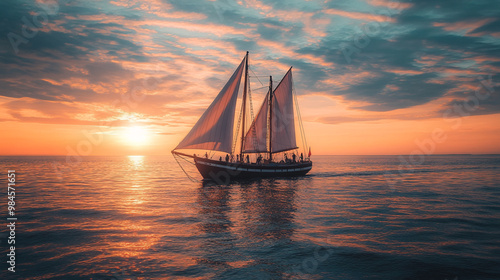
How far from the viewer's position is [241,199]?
3014 cm

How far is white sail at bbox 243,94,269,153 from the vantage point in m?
56.8

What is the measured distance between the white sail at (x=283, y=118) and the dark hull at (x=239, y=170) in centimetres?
487

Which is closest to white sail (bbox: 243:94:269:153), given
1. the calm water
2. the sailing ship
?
the sailing ship

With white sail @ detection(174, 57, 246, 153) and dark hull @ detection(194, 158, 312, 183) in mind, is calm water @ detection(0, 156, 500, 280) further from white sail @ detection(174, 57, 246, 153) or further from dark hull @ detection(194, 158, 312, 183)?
dark hull @ detection(194, 158, 312, 183)

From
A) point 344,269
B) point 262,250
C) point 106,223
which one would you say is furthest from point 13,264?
point 344,269

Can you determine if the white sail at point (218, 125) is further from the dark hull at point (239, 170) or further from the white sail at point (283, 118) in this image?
Result: the white sail at point (283, 118)

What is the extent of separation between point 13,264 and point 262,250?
1139 centimetres

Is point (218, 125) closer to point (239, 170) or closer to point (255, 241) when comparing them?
point (239, 170)

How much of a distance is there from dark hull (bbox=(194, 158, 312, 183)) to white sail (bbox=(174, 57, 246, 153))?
5113mm

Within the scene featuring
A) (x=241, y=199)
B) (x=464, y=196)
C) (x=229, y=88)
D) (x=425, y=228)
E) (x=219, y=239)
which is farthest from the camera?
(x=229, y=88)

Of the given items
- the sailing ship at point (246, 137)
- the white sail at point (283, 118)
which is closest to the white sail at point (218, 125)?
the sailing ship at point (246, 137)

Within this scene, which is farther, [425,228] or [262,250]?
[425,228]

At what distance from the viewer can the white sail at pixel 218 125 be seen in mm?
39562

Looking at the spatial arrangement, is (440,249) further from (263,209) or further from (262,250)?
(263,209)
